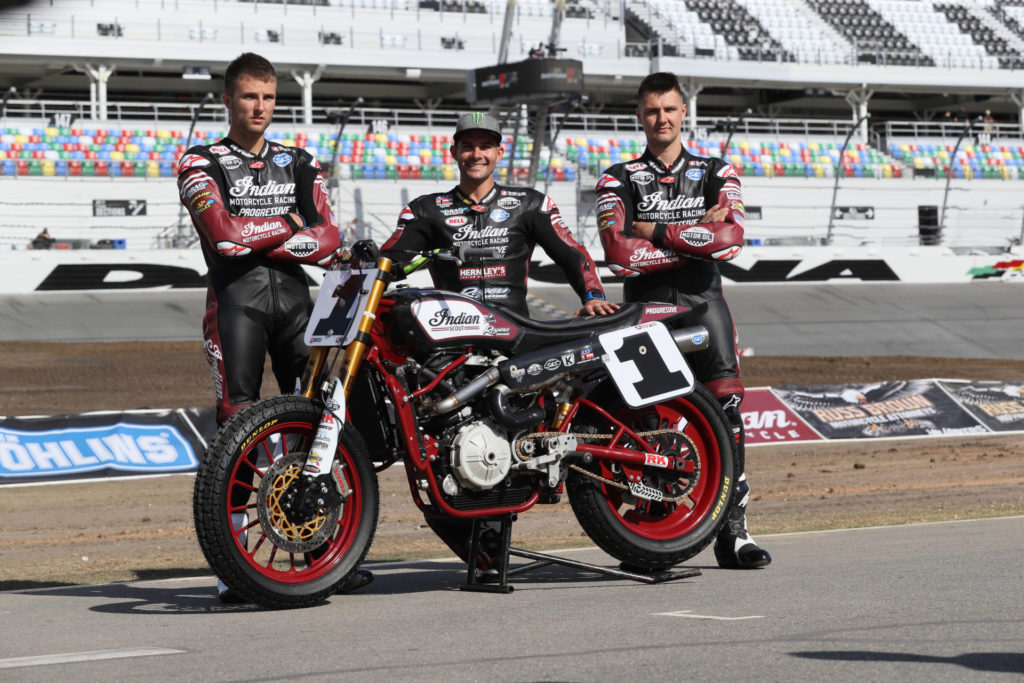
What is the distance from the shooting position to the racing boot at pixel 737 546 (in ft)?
20.2

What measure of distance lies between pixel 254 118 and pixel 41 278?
2370cm

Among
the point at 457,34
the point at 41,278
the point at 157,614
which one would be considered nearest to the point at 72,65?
the point at 457,34

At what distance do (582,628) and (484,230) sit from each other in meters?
2.24

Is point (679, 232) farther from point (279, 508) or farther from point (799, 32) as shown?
point (799, 32)

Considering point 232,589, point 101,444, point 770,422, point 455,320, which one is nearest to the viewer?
point 232,589

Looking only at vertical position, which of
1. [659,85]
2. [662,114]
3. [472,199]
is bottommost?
[472,199]

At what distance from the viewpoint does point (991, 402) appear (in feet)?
55.9

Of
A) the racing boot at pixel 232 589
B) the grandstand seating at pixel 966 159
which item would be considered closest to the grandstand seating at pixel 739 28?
the grandstand seating at pixel 966 159

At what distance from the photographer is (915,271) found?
34.9m

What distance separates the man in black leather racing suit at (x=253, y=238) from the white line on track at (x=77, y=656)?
5.34ft

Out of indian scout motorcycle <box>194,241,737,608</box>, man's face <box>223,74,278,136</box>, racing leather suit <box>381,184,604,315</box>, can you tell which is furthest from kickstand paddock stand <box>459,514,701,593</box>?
man's face <box>223,74,278,136</box>

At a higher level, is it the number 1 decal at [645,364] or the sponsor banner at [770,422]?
the number 1 decal at [645,364]

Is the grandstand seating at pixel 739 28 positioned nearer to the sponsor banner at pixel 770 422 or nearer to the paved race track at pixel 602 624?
the sponsor banner at pixel 770 422

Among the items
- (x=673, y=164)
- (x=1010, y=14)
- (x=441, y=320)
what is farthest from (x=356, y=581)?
(x=1010, y=14)
